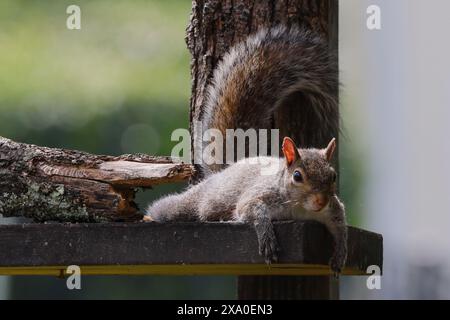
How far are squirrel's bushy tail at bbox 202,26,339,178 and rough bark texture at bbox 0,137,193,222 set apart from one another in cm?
35

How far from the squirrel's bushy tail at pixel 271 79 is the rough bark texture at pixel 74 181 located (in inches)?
13.6

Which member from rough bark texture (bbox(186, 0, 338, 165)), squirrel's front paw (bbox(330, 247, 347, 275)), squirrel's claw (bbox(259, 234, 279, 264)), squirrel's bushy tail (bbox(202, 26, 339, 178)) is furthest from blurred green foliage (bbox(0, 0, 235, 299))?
squirrel's claw (bbox(259, 234, 279, 264))

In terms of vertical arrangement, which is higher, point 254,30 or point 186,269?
point 254,30

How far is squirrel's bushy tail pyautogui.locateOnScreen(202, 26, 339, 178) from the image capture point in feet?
10.1

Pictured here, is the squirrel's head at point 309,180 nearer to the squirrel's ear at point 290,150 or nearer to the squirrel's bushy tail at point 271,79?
the squirrel's ear at point 290,150

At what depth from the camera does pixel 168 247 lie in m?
2.45

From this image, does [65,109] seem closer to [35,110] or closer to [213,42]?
[35,110]

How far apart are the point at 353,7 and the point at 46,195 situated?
2.45 metres

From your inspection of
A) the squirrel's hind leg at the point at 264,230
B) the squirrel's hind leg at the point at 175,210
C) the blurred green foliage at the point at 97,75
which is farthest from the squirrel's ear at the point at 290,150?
the blurred green foliage at the point at 97,75

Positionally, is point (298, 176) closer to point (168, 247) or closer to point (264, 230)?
point (264, 230)

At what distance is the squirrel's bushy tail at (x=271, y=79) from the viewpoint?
307 centimetres

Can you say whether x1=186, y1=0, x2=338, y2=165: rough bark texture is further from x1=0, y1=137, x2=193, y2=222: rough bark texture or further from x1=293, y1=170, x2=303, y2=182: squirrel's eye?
x1=293, y1=170, x2=303, y2=182: squirrel's eye

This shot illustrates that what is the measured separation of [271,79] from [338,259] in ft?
2.51

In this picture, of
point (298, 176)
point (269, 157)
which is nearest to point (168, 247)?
point (298, 176)
